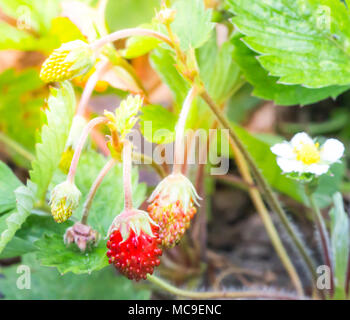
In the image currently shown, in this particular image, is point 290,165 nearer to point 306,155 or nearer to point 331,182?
point 306,155

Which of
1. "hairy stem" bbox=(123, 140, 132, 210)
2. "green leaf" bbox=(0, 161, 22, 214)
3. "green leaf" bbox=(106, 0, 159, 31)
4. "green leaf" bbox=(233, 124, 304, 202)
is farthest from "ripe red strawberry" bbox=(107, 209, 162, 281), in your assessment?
"green leaf" bbox=(106, 0, 159, 31)

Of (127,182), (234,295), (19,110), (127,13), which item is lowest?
(234,295)

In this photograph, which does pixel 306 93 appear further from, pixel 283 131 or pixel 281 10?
pixel 283 131

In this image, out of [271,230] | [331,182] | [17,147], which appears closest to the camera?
[331,182]

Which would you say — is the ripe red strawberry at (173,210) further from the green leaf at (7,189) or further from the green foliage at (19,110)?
the green foliage at (19,110)

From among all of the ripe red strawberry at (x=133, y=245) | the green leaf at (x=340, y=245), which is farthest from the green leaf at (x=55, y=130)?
the green leaf at (x=340, y=245)

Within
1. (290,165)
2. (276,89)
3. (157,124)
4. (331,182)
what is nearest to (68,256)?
(157,124)
